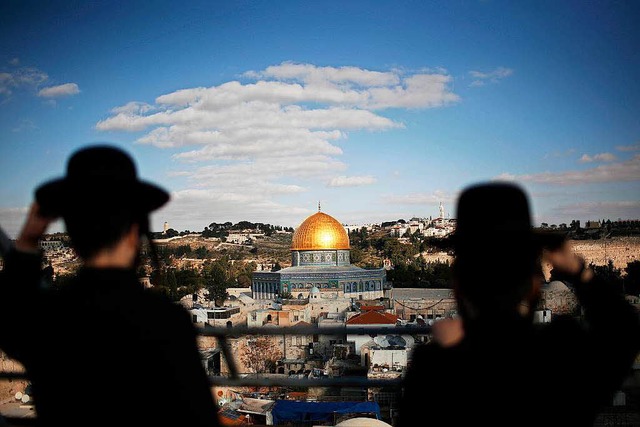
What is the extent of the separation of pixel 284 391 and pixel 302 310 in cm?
1374

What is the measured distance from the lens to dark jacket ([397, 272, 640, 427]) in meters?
1.08

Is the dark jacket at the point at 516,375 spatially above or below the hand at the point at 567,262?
below

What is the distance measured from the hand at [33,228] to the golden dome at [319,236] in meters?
33.2

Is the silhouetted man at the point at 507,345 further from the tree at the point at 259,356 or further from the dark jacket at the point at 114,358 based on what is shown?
the tree at the point at 259,356

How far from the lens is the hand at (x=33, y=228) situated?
1.32m

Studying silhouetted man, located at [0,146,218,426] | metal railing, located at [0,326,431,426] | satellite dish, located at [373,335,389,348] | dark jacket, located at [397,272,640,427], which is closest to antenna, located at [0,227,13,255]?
silhouetted man, located at [0,146,218,426]

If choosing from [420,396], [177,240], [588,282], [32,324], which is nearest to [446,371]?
[420,396]

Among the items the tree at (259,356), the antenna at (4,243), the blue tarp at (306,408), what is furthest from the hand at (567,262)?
the tree at (259,356)

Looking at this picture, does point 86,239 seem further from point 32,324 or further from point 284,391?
point 284,391

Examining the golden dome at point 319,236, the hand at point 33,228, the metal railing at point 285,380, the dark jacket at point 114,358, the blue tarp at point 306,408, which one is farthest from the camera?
the golden dome at point 319,236

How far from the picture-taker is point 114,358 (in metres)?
1.08

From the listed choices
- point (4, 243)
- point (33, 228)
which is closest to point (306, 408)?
point (4, 243)

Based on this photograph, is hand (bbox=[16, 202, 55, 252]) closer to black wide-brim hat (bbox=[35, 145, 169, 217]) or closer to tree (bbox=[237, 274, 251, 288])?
black wide-brim hat (bbox=[35, 145, 169, 217])

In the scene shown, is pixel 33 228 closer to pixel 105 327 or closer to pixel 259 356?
pixel 105 327
